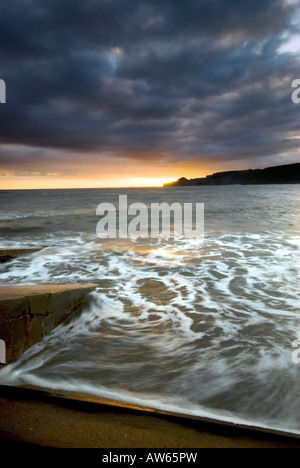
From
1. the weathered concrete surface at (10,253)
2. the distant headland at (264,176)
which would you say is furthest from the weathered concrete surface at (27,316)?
the distant headland at (264,176)

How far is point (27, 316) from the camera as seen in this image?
9.40 feet

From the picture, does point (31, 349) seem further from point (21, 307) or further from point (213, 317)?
point (213, 317)

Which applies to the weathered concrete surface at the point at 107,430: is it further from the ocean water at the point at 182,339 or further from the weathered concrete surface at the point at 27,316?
the weathered concrete surface at the point at 27,316

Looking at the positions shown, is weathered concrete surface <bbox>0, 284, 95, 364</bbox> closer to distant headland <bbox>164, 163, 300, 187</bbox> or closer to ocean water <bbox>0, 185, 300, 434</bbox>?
ocean water <bbox>0, 185, 300, 434</bbox>

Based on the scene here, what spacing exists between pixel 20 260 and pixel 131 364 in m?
6.17

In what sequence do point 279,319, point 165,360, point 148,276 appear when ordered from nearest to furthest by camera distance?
point 165,360 → point 279,319 → point 148,276

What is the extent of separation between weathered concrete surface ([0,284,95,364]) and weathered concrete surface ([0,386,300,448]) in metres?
0.69

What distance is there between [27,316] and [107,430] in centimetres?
157

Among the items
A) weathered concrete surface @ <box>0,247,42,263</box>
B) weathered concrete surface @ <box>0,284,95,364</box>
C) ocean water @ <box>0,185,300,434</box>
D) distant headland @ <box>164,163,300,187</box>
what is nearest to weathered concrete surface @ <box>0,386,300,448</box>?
ocean water @ <box>0,185,300,434</box>

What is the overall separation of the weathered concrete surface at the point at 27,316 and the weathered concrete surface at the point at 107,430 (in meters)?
0.69

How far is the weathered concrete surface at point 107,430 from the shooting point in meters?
1.69

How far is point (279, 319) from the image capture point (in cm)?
390
